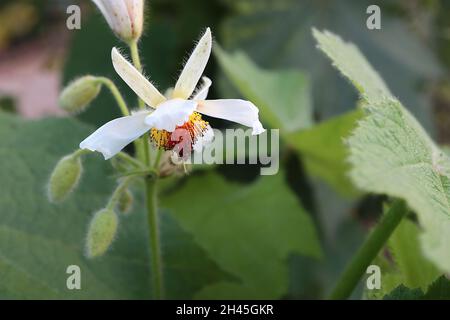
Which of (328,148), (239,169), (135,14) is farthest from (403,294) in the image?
(239,169)

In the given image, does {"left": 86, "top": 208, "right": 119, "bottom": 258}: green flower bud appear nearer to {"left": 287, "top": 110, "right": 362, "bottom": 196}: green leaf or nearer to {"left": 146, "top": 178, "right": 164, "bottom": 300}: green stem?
{"left": 146, "top": 178, "right": 164, "bottom": 300}: green stem

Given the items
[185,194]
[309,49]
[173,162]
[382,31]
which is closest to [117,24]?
[173,162]

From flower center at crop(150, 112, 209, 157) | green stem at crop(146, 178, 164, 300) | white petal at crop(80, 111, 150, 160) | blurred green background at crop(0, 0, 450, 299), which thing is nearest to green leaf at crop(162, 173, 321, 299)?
blurred green background at crop(0, 0, 450, 299)

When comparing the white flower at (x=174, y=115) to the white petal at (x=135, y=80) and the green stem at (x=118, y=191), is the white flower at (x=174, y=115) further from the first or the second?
the green stem at (x=118, y=191)

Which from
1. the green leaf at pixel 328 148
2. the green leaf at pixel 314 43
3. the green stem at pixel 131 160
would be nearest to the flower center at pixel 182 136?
the green stem at pixel 131 160

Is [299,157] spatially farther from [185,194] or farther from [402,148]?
[402,148]

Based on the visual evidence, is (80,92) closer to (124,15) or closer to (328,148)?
(124,15)

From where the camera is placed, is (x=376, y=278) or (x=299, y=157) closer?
(x=376, y=278)
